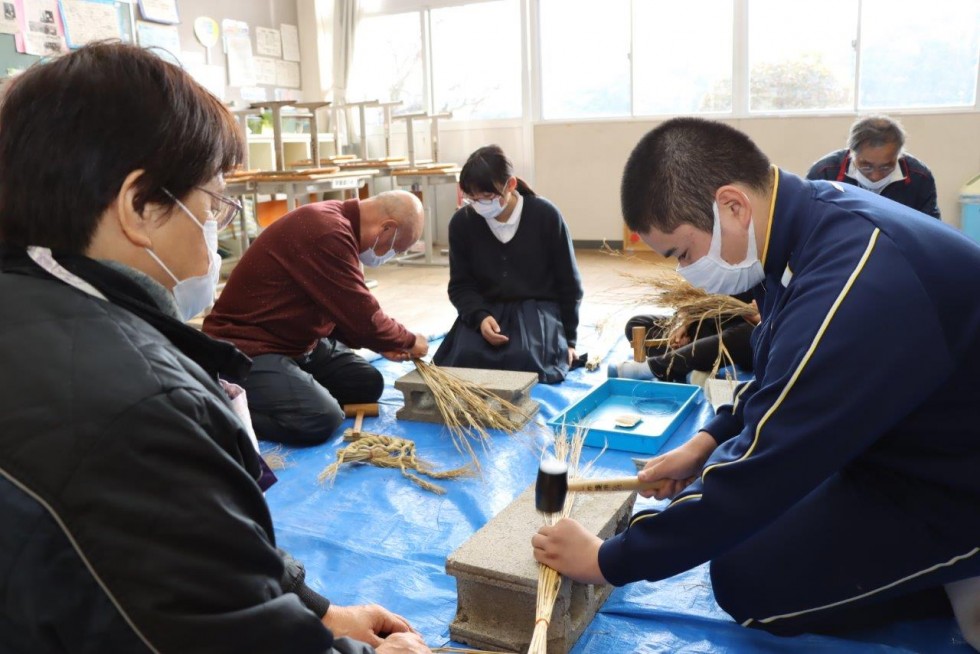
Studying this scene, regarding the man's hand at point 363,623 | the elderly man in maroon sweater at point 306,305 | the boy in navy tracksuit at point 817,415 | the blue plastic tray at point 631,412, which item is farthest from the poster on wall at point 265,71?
the man's hand at point 363,623

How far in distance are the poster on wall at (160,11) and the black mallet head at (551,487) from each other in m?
7.12

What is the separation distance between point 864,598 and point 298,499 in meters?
1.74

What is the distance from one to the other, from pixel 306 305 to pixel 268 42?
21.4 ft

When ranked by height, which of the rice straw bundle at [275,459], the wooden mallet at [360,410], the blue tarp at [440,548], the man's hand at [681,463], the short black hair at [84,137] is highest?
the short black hair at [84,137]

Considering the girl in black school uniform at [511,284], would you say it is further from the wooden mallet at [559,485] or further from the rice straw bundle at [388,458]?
the wooden mallet at [559,485]

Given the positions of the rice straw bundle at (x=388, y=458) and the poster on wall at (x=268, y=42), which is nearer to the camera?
the rice straw bundle at (x=388, y=458)

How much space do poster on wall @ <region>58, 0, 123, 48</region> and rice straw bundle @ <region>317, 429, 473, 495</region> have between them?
5312 millimetres

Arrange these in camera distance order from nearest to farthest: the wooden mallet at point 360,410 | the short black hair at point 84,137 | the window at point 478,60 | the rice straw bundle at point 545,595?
1. the short black hair at point 84,137
2. the rice straw bundle at point 545,595
3. the wooden mallet at point 360,410
4. the window at point 478,60

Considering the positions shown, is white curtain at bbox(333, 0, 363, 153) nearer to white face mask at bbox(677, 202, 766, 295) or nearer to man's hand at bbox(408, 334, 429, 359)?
man's hand at bbox(408, 334, 429, 359)

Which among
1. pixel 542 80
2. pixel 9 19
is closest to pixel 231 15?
pixel 9 19

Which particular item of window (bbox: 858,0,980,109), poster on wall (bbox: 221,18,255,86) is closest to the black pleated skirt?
window (bbox: 858,0,980,109)

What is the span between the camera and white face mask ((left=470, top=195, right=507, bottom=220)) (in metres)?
3.85

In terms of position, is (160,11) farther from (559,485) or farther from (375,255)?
(559,485)

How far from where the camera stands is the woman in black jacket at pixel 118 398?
2.70ft
